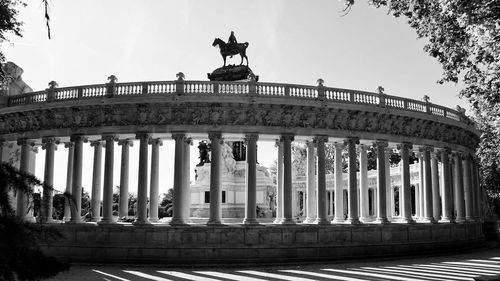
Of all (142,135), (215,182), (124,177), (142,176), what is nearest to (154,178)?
(142,176)

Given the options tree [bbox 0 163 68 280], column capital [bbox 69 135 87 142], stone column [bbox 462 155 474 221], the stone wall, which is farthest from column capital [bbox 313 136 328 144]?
tree [bbox 0 163 68 280]

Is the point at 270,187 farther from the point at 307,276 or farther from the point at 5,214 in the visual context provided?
the point at 5,214

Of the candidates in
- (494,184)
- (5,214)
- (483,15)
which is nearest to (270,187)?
(483,15)

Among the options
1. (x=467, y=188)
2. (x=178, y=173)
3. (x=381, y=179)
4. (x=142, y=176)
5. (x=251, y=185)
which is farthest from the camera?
(x=467, y=188)

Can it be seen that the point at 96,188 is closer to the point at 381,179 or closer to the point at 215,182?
the point at 215,182

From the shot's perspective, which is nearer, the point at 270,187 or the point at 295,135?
the point at 295,135

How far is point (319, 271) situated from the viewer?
3161cm

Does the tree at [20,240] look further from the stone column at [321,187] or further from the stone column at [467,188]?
the stone column at [467,188]

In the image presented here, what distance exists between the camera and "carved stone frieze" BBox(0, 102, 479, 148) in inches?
1527

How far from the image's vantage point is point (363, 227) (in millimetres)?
40281

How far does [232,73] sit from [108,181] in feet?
55.6

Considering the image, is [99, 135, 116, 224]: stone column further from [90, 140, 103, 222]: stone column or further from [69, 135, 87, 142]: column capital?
[90, 140, 103, 222]: stone column

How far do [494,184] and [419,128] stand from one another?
3154 cm

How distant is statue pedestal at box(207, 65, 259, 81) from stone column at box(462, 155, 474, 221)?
23771 millimetres
